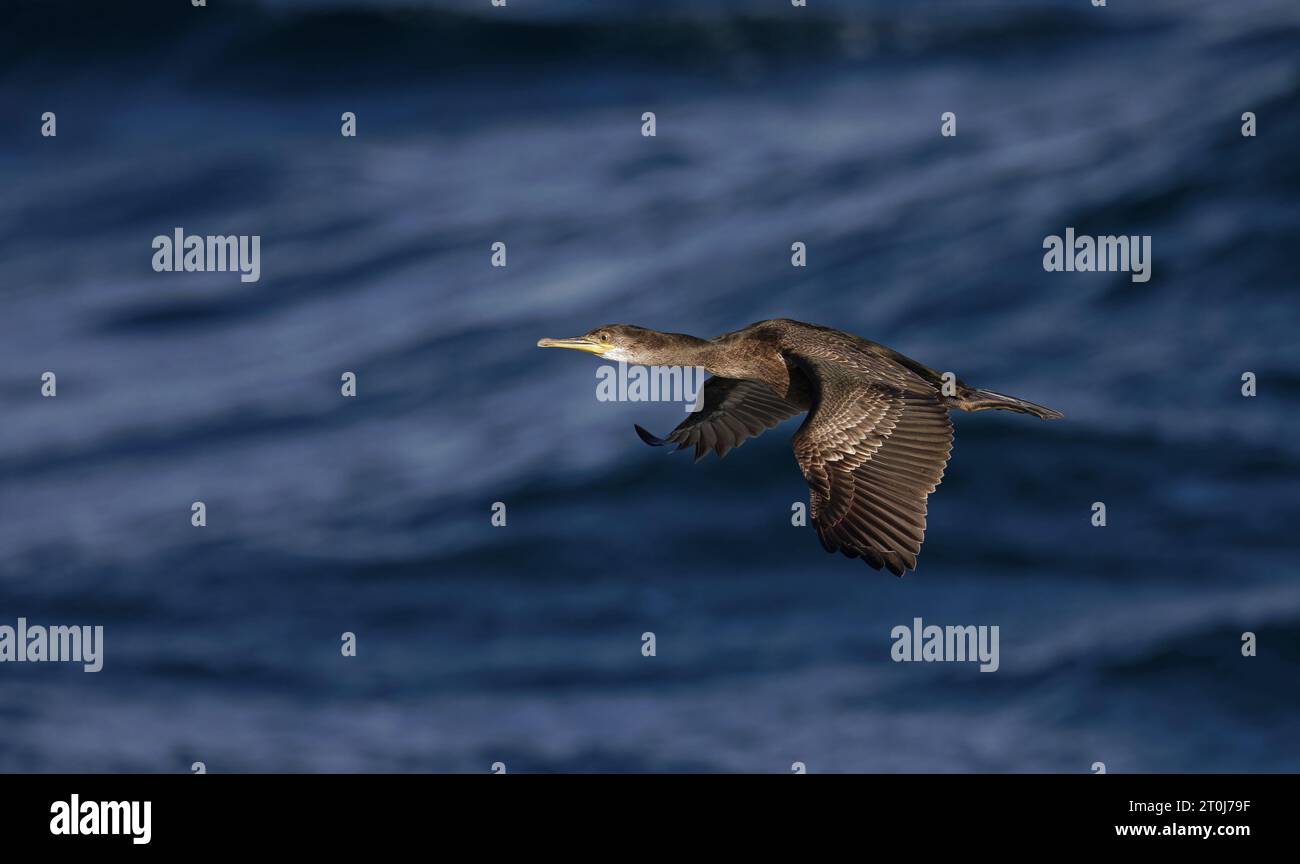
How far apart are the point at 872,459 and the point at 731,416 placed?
2.04m

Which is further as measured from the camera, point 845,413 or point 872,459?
point 845,413

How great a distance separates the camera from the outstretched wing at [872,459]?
30.0 feet

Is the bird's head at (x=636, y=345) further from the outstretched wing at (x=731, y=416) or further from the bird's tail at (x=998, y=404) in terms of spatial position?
the bird's tail at (x=998, y=404)

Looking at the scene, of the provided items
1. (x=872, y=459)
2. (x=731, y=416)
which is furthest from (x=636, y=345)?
(x=872, y=459)

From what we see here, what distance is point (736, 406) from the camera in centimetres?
1135

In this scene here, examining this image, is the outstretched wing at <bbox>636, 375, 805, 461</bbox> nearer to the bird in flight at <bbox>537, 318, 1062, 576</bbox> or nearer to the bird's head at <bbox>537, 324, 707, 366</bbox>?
the bird in flight at <bbox>537, 318, 1062, 576</bbox>

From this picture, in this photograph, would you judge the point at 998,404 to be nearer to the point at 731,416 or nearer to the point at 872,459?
the point at 872,459

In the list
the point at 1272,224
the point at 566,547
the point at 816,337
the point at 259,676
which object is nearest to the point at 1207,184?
the point at 1272,224

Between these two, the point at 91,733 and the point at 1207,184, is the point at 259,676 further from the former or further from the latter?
the point at 1207,184

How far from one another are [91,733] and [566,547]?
8322 mm

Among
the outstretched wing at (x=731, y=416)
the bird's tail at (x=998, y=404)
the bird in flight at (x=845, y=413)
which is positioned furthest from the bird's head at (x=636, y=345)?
the bird's tail at (x=998, y=404)

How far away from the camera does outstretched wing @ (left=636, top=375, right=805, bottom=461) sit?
11211mm

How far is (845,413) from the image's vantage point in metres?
9.55

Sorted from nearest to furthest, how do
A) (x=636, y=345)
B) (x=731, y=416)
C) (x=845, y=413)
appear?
1. (x=845, y=413)
2. (x=636, y=345)
3. (x=731, y=416)
